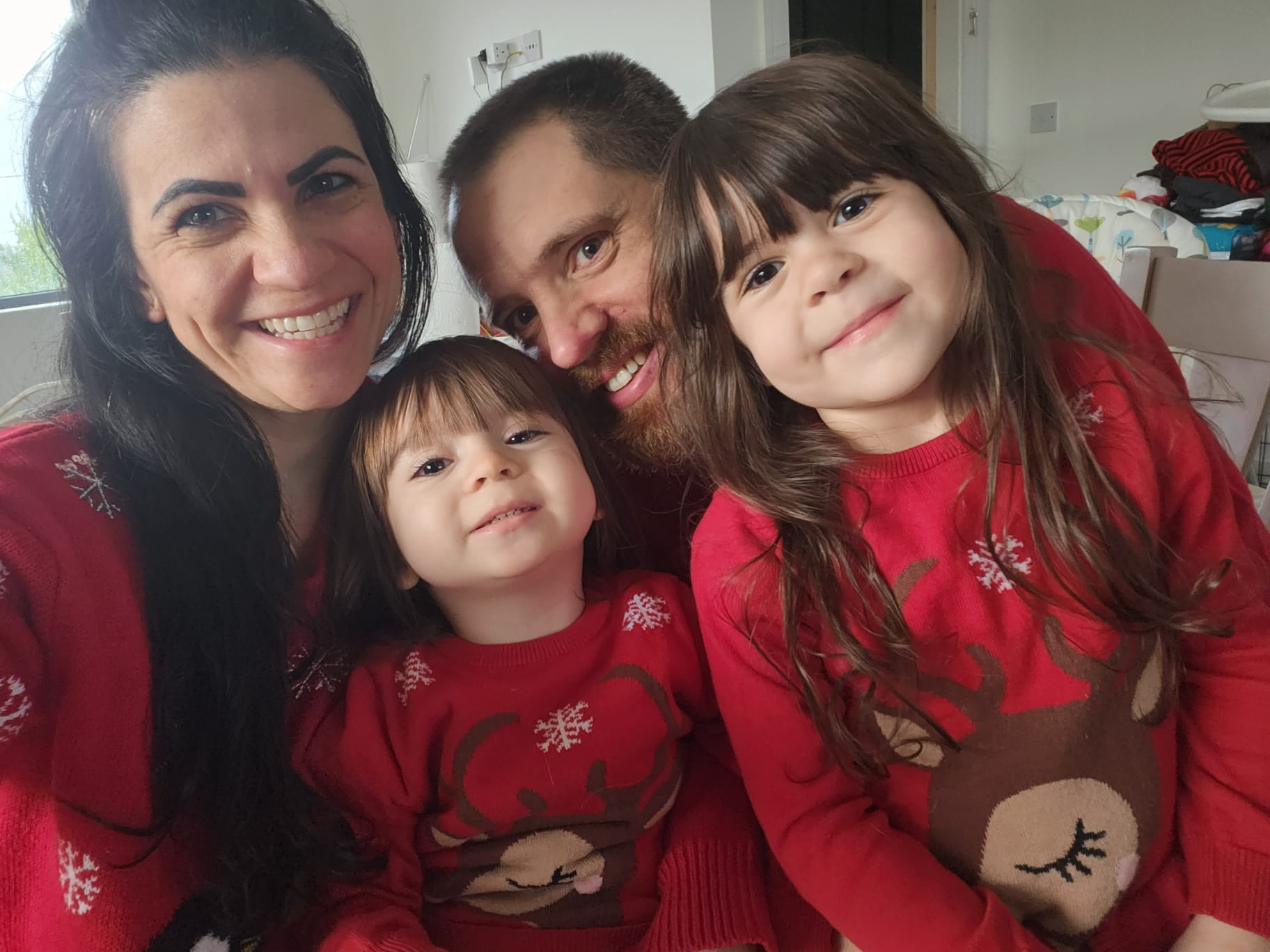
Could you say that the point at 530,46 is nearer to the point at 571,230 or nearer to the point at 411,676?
the point at 571,230

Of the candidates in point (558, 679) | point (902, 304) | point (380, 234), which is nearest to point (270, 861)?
point (558, 679)

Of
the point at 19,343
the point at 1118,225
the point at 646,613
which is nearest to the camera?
the point at 646,613

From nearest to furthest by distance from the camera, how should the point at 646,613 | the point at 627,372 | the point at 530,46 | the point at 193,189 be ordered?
the point at 193,189
the point at 646,613
the point at 627,372
the point at 530,46

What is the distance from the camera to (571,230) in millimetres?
1151

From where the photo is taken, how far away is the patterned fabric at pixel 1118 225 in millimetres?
2320

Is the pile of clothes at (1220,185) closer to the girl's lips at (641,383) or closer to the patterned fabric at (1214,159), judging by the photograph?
the patterned fabric at (1214,159)

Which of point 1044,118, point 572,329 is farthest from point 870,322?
point 1044,118

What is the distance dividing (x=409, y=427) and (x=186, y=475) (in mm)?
230

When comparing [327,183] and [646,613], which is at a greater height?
[327,183]

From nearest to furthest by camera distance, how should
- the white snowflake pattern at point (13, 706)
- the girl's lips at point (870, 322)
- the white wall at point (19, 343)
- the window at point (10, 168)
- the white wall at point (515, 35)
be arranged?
the white snowflake pattern at point (13, 706) < the girl's lips at point (870, 322) < the window at point (10, 168) < the white wall at point (19, 343) < the white wall at point (515, 35)

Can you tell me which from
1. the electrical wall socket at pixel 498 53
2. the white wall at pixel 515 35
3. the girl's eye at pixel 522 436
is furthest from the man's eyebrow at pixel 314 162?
the electrical wall socket at pixel 498 53

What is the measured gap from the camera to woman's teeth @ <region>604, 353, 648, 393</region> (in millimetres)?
1244

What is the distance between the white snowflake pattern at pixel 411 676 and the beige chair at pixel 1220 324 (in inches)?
51.8

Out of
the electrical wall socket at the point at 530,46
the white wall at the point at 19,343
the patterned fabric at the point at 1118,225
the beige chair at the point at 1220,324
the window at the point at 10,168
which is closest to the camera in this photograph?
the beige chair at the point at 1220,324
